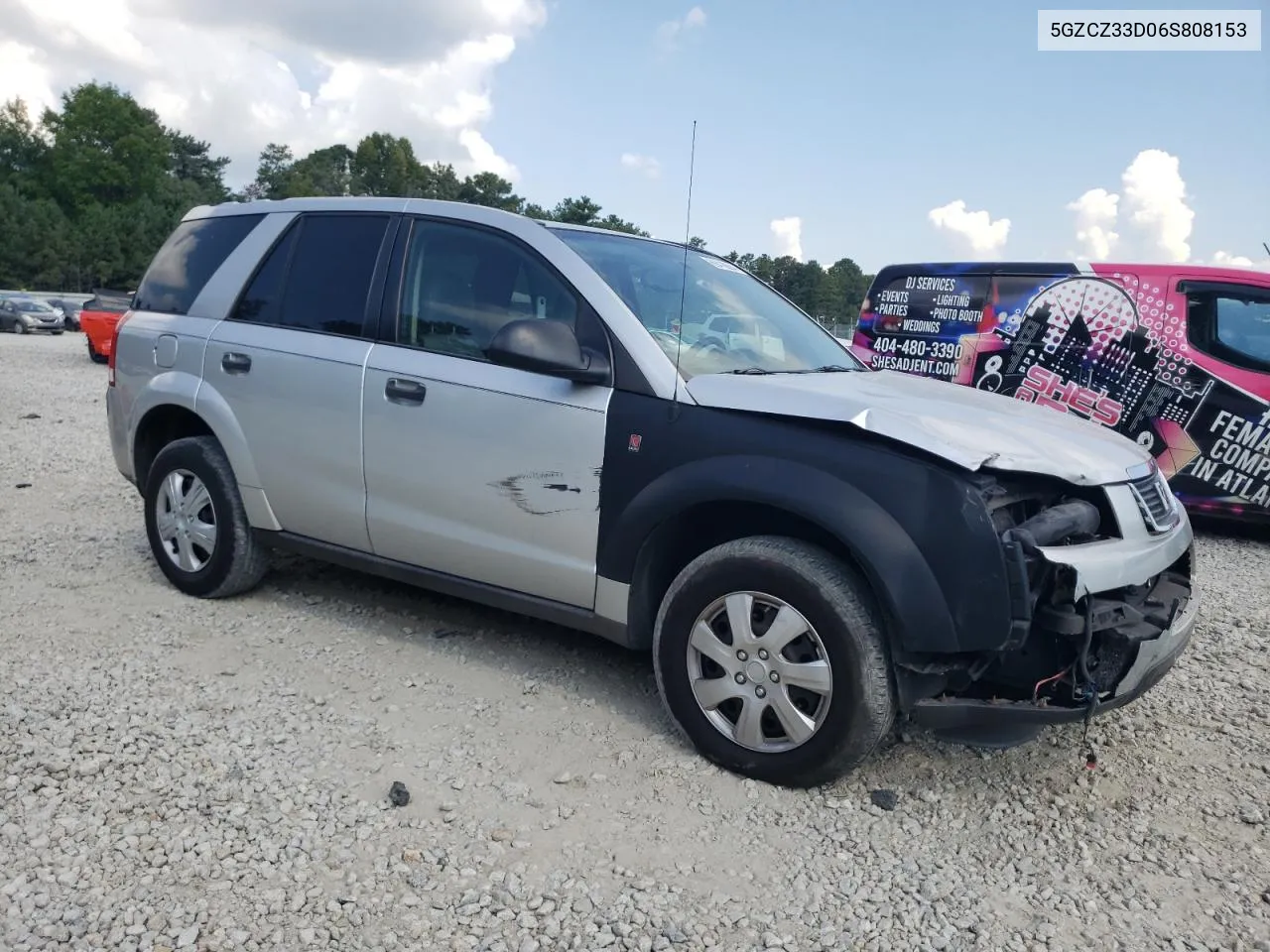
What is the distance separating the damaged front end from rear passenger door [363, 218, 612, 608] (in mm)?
1318

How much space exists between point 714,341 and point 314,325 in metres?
1.80

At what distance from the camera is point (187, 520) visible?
473cm

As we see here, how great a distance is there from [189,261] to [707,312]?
2.76 meters

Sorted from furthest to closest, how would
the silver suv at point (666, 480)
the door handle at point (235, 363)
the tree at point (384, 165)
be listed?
the tree at point (384, 165)
the door handle at point (235, 363)
the silver suv at point (666, 480)

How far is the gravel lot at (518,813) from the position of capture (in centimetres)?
249

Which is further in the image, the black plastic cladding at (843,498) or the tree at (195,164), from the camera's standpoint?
the tree at (195,164)

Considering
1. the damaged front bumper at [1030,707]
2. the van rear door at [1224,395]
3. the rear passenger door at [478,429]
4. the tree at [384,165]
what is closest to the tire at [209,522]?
the rear passenger door at [478,429]

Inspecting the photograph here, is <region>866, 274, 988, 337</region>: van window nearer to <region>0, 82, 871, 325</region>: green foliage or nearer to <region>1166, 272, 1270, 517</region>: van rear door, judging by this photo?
<region>1166, 272, 1270, 517</region>: van rear door

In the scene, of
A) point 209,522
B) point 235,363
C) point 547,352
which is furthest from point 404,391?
point 209,522

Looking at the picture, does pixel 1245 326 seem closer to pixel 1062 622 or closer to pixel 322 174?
pixel 1062 622

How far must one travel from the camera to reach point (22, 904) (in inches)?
96.0

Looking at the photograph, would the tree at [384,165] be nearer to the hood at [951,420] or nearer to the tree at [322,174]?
the tree at [322,174]

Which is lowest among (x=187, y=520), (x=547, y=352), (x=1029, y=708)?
(x=187, y=520)

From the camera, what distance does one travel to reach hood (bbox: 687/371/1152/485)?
2.89m
